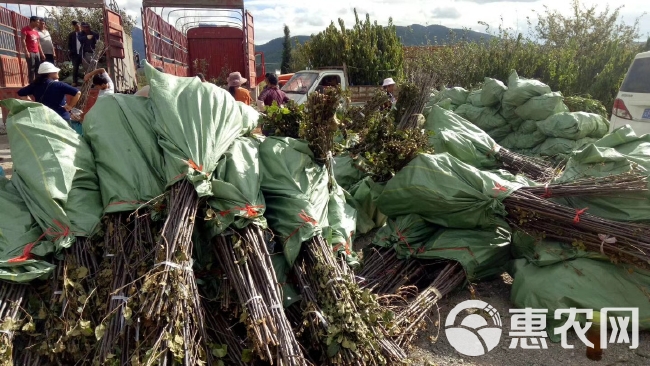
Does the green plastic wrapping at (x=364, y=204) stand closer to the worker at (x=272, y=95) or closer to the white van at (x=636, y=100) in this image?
the worker at (x=272, y=95)

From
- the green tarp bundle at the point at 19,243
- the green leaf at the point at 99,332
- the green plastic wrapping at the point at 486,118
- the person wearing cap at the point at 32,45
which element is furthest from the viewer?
the person wearing cap at the point at 32,45

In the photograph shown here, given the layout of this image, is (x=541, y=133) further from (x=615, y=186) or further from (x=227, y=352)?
(x=227, y=352)

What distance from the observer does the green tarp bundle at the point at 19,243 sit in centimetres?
245

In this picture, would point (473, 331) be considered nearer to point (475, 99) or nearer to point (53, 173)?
point (53, 173)

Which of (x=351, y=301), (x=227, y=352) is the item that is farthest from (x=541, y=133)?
(x=227, y=352)

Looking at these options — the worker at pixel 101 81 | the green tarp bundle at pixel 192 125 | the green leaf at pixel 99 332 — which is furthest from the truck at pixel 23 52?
the green leaf at pixel 99 332

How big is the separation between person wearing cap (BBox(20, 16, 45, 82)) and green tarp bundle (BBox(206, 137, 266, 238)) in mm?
7294

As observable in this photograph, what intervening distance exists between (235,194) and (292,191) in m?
0.42

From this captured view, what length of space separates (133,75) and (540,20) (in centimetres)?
1794

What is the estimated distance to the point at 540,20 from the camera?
66.3ft

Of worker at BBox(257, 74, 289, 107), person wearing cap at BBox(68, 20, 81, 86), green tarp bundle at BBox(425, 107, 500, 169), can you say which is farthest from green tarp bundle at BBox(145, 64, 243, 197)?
person wearing cap at BBox(68, 20, 81, 86)

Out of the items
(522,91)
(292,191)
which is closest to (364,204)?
(292,191)

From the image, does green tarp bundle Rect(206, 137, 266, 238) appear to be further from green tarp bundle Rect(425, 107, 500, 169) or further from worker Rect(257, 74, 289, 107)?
worker Rect(257, 74, 289, 107)

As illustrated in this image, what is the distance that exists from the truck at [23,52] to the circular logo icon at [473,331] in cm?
662
